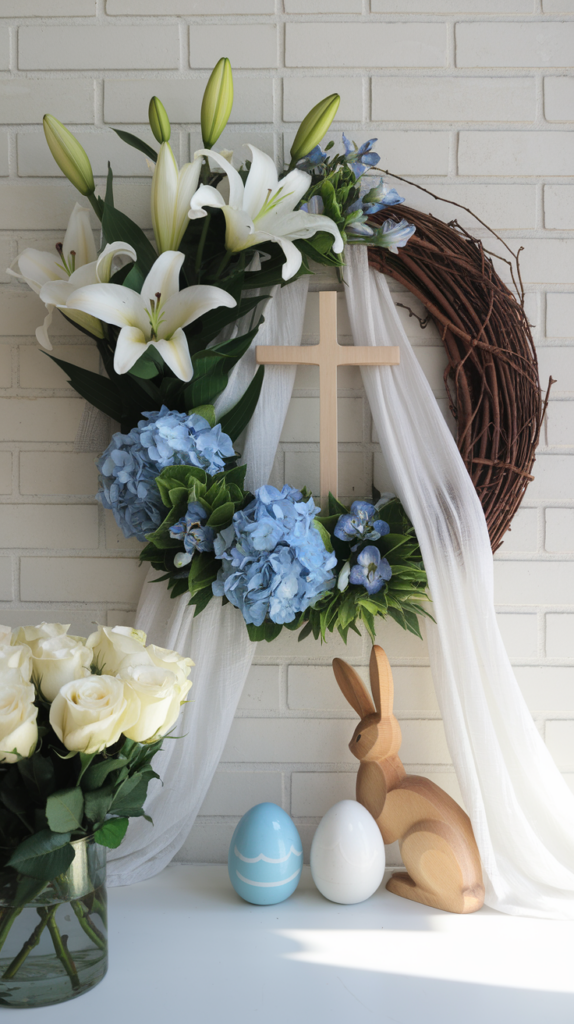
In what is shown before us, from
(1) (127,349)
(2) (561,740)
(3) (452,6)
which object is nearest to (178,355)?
(1) (127,349)

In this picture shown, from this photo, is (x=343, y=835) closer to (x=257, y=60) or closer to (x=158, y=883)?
Answer: (x=158, y=883)

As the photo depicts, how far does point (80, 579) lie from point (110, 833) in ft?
1.63

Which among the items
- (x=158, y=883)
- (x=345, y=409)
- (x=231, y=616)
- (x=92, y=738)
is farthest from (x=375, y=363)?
(x=158, y=883)

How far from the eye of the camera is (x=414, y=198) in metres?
1.13

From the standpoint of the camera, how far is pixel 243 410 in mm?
1037

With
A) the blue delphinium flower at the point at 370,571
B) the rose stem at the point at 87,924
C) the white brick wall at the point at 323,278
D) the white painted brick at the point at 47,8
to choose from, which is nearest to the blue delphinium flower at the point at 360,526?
the blue delphinium flower at the point at 370,571

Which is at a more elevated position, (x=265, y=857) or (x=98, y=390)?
(x=98, y=390)

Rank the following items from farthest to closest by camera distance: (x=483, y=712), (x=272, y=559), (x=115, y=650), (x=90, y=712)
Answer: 1. (x=483, y=712)
2. (x=272, y=559)
3. (x=115, y=650)
4. (x=90, y=712)

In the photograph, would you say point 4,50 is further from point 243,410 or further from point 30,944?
point 30,944

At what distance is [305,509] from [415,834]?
486 mm

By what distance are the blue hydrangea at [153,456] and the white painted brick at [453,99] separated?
63 cm

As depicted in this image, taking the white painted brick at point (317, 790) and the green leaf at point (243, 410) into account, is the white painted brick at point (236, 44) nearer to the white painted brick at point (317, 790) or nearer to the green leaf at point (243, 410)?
the green leaf at point (243, 410)

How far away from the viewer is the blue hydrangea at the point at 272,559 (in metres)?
0.90

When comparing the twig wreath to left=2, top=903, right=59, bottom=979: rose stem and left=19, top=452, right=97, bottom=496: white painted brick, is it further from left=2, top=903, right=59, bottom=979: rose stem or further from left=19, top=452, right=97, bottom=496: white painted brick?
left=2, top=903, right=59, bottom=979: rose stem
